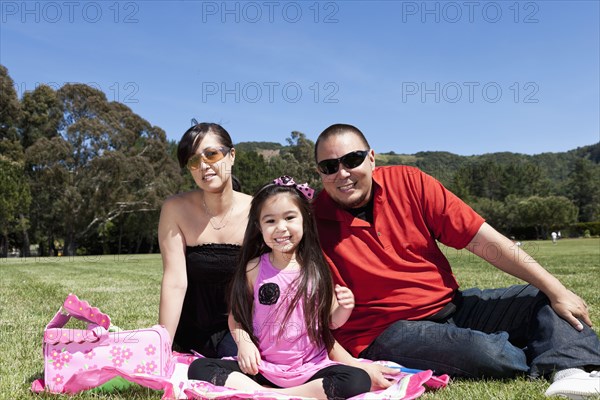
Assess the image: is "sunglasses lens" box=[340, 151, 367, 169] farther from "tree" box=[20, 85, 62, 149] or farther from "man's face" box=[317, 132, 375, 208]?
"tree" box=[20, 85, 62, 149]

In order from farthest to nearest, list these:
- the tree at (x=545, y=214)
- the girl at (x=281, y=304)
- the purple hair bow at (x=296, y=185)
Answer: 1. the tree at (x=545, y=214)
2. the purple hair bow at (x=296, y=185)
3. the girl at (x=281, y=304)

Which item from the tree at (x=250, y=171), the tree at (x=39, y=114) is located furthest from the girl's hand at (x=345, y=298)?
the tree at (x=250, y=171)

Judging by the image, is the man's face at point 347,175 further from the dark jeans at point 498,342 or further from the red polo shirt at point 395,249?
the dark jeans at point 498,342

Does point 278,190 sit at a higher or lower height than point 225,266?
higher

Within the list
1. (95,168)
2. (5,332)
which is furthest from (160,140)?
(5,332)

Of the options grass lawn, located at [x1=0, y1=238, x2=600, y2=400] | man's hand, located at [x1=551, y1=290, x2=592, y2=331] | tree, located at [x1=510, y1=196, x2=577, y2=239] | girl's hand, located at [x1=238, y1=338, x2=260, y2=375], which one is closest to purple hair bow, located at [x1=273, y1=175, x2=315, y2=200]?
girl's hand, located at [x1=238, y1=338, x2=260, y2=375]

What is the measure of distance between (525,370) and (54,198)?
4183cm

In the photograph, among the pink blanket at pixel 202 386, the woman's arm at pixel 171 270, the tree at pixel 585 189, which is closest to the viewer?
the pink blanket at pixel 202 386

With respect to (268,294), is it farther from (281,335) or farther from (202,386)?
(202,386)

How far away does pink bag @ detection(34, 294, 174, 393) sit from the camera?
11.2 ft

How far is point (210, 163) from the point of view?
13.5ft

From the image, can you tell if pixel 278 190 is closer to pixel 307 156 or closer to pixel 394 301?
pixel 394 301

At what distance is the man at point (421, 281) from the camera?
11.7 ft

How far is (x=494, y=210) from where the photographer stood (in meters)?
73.1
